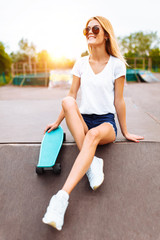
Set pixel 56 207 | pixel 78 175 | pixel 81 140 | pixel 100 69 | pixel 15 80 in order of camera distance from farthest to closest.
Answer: pixel 15 80
pixel 100 69
pixel 81 140
pixel 78 175
pixel 56 207

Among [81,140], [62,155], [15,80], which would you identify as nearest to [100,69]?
[81,140]

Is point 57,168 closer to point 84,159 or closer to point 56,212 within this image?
point 84,159

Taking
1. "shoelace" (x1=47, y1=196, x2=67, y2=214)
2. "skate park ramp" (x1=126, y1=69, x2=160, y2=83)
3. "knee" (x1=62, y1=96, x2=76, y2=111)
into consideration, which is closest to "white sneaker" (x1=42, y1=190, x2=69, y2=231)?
"shoelace" (x1=47, y1=196, x2=67, y2=214)

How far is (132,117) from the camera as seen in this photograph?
3438mm

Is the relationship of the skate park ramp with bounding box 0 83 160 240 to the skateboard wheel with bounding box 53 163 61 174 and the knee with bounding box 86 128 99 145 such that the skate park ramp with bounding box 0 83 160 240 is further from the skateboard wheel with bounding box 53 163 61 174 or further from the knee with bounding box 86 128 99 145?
the knee with bounding box 86 128 99 145

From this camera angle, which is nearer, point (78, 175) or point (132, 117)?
point (78, 175)

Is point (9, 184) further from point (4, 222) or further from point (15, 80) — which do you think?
point (15, 80)

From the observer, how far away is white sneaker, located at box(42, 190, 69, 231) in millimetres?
1261

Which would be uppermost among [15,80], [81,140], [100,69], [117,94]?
[100,69]

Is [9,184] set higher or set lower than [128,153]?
lower

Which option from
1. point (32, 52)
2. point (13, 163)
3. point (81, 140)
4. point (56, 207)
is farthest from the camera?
point (32, 52)

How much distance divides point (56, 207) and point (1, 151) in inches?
37.4

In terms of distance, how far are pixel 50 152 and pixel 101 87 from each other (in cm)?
79

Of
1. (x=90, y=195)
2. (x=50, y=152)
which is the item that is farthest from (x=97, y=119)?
(x=90, y=195)
